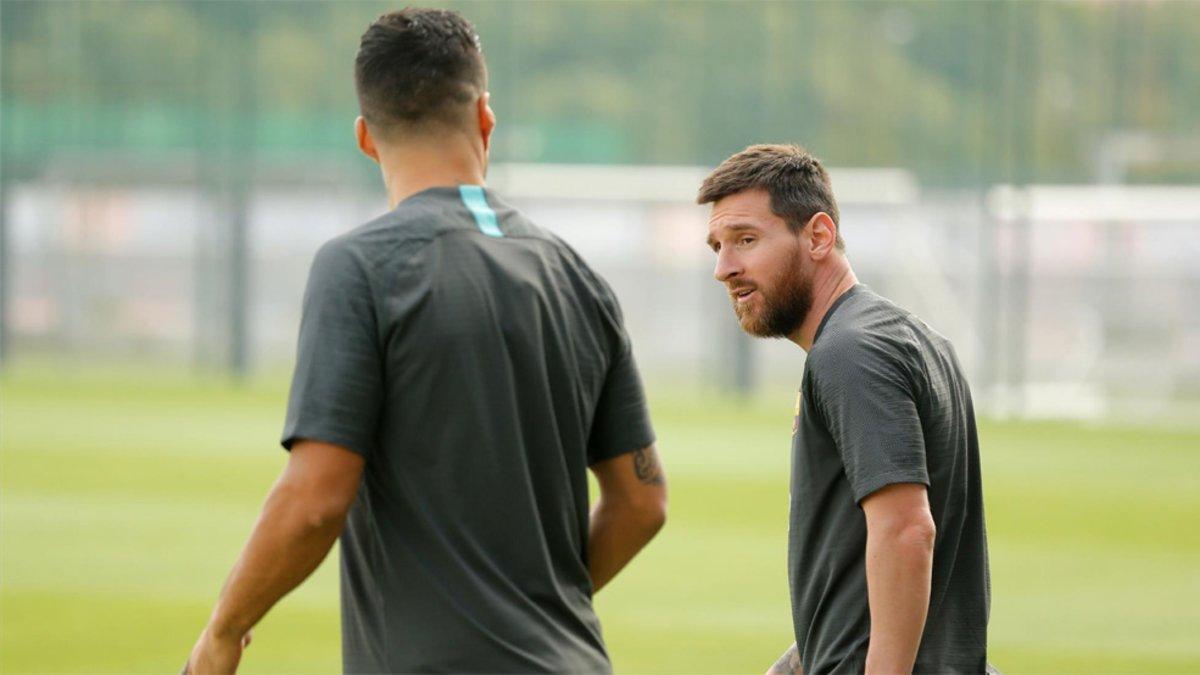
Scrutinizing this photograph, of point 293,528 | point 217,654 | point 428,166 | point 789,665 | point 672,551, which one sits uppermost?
point 428,166

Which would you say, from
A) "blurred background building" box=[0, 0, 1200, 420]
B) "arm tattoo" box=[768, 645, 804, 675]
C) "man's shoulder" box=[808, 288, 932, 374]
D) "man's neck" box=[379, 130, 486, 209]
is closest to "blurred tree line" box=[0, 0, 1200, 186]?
"blurred background building" box=[0, 0, 1200, 420]

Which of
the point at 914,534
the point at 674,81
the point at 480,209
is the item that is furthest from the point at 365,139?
the point at 674,81

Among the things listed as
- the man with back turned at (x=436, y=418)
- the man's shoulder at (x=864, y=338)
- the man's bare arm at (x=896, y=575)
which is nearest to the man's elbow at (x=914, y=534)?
the man's bare arm at (x=896, y=575)

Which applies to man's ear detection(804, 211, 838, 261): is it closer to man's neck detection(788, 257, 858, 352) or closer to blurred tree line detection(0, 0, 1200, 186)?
man's neck detection(788, 257, 858, 352)

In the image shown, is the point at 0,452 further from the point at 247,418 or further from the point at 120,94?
the point at 120,94

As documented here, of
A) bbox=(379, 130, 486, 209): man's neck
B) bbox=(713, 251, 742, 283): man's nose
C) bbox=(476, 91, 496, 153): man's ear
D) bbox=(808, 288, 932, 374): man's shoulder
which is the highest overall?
bbox=(476, 91, 496, 153): man's ear

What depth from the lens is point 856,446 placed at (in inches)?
120

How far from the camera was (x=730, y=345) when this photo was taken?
2294 centimetres

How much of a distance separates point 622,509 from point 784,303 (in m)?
0.58

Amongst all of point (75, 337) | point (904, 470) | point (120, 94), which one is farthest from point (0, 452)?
point (904, 470)

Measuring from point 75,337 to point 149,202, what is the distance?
229 cm

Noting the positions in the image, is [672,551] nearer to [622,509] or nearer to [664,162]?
[622,509]

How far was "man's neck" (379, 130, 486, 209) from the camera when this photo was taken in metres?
2.91

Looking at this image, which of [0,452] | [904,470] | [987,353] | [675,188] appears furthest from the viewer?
[675,188]
